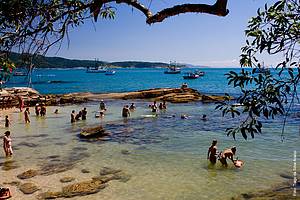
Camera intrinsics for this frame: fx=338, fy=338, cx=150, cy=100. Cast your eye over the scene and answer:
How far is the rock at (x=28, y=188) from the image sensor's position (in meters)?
12.5

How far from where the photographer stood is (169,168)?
1587cm

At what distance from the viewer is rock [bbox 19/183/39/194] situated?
1254cm

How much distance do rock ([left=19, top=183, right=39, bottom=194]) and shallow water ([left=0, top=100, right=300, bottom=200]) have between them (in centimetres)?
26

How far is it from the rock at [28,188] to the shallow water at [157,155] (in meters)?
0.26

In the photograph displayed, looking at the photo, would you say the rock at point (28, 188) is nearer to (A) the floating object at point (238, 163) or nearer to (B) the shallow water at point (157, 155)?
(B) the shallow water at point (157, 155)

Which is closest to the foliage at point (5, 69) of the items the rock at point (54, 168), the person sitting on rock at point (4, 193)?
the person sitting on rock at point (4, 193)

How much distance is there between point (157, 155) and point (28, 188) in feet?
24.9

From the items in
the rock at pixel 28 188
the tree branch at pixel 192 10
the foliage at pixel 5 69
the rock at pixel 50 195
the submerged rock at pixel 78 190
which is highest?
the tree branch at pixel 192 10

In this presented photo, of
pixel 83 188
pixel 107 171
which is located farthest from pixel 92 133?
pixel 83 188

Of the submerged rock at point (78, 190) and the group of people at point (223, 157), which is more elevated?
the group of people at point (223, 157)

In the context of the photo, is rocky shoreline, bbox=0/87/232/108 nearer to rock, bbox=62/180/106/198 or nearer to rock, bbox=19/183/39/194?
rock, bbox=19/183/39/194

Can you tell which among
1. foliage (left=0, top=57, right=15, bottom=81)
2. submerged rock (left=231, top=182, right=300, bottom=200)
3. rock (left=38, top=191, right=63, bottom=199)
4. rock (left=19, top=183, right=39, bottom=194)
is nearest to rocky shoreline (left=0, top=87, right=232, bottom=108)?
rock (left=19, top=183, right=39, bottom=194)

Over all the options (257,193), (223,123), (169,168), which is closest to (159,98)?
(223,123)

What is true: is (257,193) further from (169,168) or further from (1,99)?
(1,99)
